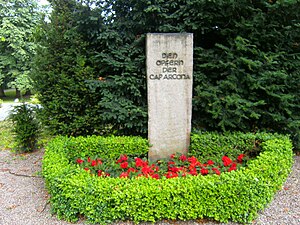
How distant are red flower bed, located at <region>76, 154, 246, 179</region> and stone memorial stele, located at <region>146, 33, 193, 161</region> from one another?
0.35 metres

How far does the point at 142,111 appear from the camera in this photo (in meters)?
4.55

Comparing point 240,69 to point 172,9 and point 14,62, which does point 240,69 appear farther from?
point 14,62

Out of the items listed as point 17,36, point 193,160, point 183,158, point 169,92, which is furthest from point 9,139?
point 17,36

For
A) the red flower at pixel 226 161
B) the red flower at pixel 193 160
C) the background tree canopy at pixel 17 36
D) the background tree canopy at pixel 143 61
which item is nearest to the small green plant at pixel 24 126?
the background tree canopy at pixel 143 61

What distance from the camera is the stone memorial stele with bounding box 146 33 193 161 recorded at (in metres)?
4.29

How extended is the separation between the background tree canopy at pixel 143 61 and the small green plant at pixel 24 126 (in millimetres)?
1030

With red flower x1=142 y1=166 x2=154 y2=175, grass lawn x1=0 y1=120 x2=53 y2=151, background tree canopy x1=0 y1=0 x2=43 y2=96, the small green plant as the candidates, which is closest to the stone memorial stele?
red flower x1=142 y1=166 x2=154 y2=175

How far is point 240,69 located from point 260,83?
446 millimetres

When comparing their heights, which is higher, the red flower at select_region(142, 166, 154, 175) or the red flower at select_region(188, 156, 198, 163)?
the red flower at select_region(142, 166, 154, 175)

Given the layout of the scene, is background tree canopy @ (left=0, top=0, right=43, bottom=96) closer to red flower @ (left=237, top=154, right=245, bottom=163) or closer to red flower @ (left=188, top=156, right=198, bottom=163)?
red flower @ (left=188, top=156, right=198, bottom=163)

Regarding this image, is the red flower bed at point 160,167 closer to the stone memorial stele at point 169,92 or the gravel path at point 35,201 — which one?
the stone memorial stele at point 169,92

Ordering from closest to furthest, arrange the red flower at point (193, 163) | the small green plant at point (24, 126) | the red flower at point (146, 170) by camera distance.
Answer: the red flower at point (146, 170) < the red flower at point (193, 163) < the small green plant at point (24, 126)

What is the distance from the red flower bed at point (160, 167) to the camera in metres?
3.68

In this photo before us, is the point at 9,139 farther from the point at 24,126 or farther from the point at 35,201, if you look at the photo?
the point at 35,201
